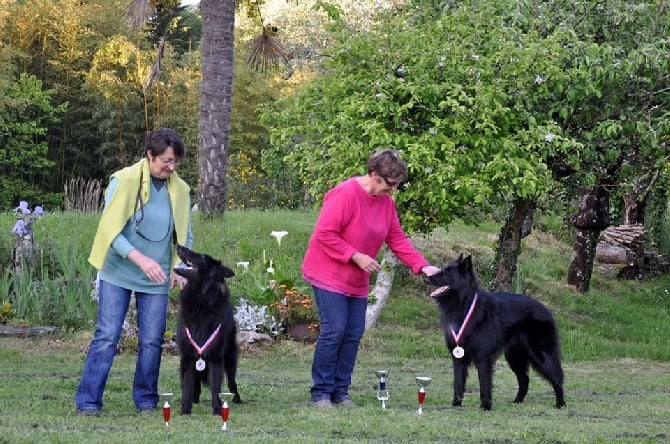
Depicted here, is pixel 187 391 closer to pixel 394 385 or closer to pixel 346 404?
pixel 346 404

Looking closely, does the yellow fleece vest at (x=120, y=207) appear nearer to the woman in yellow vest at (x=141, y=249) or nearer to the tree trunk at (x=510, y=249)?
the woman in yellow vest at (x=141, y=249)

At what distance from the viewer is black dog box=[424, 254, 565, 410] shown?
22.5 feet

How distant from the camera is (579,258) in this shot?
1742 cm

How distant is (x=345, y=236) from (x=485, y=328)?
1388 millimetres

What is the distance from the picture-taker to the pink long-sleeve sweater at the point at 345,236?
6.32 metres

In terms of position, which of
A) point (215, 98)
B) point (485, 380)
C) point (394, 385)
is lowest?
point (394, 385)

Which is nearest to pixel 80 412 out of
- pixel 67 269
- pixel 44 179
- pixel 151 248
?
pixel 151 248

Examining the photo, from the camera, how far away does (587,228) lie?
54.9 ft

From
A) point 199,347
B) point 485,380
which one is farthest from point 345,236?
point 485,380

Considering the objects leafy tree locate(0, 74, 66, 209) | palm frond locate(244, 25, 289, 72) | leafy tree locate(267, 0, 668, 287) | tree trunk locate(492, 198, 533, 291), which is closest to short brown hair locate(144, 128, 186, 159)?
leafy tree locate(267, 0, 668, 287)

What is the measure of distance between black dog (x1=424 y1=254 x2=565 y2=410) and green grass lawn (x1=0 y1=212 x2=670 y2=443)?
0.29m

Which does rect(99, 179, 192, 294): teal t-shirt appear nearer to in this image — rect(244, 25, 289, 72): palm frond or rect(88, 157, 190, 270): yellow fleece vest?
rect(88, 157, 190, 270): yellow fleece vest

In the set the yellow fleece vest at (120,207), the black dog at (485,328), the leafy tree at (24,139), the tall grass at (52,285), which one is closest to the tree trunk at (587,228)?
the tall grass at (52,285)

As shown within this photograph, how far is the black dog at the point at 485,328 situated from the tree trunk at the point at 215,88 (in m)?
8.88
